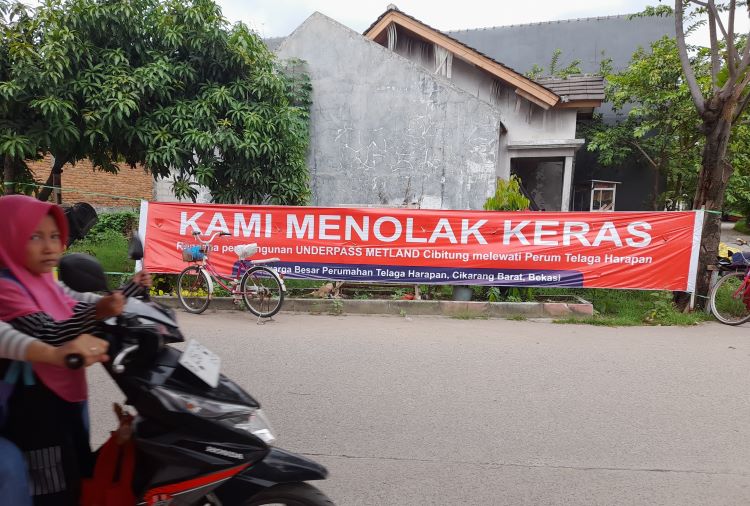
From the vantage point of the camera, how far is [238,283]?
24.4 feet

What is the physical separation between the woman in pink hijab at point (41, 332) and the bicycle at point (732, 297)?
8.05 meters

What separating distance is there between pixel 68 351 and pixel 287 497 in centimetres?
98

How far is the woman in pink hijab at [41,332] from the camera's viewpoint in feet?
5.84

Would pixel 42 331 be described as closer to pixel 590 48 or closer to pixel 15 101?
pixel 15 101

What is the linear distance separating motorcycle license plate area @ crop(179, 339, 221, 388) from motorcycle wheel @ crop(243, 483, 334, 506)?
1.58 feet

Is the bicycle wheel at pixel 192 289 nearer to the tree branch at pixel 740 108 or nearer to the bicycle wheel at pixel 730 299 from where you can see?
the bicycle wheel at pixel 730 299

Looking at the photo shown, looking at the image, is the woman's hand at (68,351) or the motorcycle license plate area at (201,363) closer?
the woman's hand at (68,351)

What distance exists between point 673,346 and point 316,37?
31.8ft

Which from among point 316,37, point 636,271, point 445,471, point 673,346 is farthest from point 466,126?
point 445,471

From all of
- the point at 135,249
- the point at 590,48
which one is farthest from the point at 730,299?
the point at 590,48

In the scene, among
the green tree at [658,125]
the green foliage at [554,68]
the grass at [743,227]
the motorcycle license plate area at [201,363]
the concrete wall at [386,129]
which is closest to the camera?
the motorcycle license plate area at [201,363]

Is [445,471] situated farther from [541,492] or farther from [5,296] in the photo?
[5,296]

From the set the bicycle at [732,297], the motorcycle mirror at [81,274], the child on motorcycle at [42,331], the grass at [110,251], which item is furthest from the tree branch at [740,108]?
the grass at [110,251]

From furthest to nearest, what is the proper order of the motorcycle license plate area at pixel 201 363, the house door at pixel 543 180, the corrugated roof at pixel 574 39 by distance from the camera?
the corrugated roof at pixel 574 39, the house door at pixel 543 180, the motorcycle license plate area at pixel 201 363
